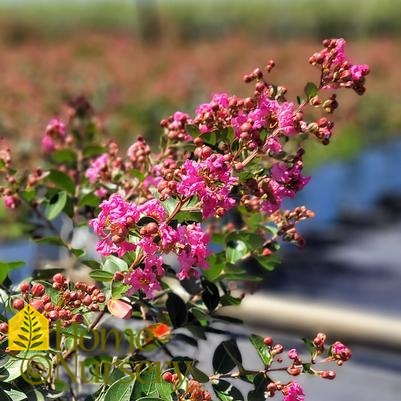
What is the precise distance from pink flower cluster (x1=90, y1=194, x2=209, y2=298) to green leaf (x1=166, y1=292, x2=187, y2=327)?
217mm

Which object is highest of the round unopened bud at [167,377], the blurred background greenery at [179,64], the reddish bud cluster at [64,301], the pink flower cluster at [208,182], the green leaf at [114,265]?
the pink flower cluster at [208,182]

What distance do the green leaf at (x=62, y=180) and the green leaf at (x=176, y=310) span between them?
0.41 metres

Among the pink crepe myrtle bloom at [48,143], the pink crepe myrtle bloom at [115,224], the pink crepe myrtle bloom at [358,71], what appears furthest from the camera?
the pink crepe myrtle bloom at [48,143]

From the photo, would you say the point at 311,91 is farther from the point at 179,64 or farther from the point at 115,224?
the point at 179,64

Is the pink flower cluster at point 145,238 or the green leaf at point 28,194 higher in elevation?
the pink flower cluster at point 145,238

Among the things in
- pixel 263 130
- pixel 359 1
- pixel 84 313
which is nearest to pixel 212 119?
pixel 263 130

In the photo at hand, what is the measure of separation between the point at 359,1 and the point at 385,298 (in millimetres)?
22330

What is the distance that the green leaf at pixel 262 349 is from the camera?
55.3 inches

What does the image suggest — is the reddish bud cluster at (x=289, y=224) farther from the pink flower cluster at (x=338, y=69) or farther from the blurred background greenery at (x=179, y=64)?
the blurred background greenery at (x=179, y=64)

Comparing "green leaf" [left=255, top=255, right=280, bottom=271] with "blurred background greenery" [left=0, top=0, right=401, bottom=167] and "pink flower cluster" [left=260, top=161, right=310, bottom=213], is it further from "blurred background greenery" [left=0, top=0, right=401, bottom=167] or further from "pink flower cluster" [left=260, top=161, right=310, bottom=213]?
"blurred background greenery" [left=0, top=0, right=401, bottom=167]

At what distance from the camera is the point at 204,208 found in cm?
132

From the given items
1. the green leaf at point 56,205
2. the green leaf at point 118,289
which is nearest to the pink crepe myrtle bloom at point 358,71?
the green leaf at point 118,289

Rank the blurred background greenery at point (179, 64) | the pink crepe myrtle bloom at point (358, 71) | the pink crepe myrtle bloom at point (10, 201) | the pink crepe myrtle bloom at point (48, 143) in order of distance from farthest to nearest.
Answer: the blurred background greenery at point (179, 64) < the pink crepe myrtle bloom at point (48, 143) < the pink crepe myrtle bloom at point (10, 201) < the pink crepe myrtle bloom at point (358, 71)

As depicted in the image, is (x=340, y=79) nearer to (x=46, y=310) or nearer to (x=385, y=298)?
(x=46, y=310)
